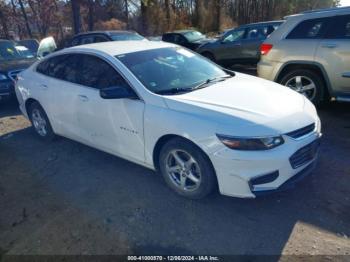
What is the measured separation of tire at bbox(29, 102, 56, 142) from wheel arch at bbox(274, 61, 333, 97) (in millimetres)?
4156

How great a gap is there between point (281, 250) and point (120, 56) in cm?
271

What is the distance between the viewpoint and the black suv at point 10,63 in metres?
7.37

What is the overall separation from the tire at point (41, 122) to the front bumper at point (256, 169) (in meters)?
3.18

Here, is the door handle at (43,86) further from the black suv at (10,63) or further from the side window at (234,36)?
the side window at (234,36)

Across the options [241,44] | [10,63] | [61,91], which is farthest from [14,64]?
[241,44]

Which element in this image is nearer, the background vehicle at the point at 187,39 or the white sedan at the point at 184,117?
the white sedan at the point at 184,117

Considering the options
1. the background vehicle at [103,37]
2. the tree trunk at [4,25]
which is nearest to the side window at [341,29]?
the background vehicle at [103,37]

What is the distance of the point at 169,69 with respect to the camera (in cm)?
382

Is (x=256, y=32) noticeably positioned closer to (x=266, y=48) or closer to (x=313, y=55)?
(x=266, y=48)

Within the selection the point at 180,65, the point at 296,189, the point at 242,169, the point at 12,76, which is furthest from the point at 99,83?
the point at 12,76

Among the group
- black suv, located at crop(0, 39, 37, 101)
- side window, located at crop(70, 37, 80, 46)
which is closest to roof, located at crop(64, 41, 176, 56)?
black suv, located at crop(0, 39, 37, 101)

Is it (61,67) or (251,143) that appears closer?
(251,143)

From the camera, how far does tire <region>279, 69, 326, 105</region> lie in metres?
5.50

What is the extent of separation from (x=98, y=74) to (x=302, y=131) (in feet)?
8.12
